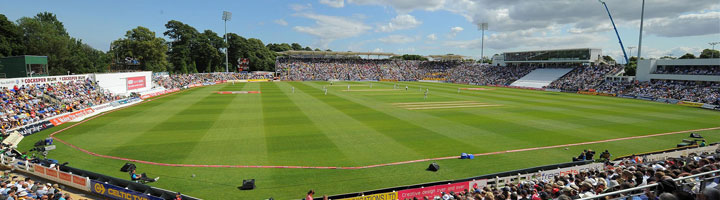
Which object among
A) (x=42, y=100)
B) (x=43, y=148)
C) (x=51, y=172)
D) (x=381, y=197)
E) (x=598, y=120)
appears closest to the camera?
(x=381, y=197)

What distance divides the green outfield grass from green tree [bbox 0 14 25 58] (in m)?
34.4

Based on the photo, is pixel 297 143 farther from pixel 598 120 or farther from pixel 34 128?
pixel 598 120

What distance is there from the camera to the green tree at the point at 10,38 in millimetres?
47000

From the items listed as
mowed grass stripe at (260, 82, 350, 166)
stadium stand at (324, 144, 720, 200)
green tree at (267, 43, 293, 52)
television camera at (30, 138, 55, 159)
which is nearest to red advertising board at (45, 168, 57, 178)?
television camera at (30, 138, 55, 159)

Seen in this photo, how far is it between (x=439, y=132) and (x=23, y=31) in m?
68.5

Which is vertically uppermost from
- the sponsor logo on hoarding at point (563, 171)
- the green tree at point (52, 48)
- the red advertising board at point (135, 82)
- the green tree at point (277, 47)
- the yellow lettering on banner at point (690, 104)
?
the green tree at point (277, 47)

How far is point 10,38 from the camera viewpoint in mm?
48719

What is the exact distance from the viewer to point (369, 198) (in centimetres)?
996

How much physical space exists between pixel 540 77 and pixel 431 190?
68.4 metres

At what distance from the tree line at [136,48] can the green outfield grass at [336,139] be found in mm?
39350

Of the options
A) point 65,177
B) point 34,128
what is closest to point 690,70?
point 65,177

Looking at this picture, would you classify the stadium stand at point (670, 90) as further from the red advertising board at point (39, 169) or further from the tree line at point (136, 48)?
the tree line at point (136, 48)

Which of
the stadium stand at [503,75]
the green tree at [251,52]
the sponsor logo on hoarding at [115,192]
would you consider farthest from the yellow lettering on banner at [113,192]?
the green tree at [251,52]

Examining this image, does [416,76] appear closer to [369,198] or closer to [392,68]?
[392,68]
